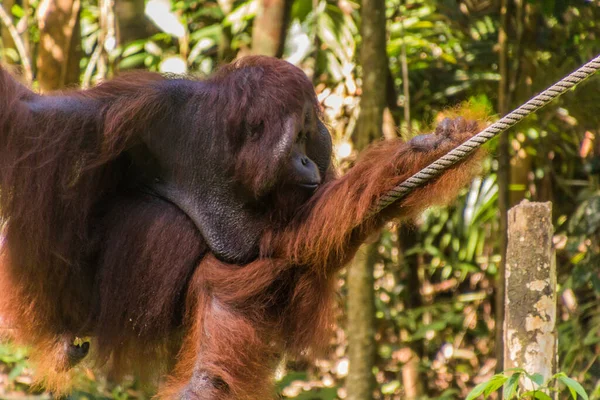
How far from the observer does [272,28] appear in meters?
3.95

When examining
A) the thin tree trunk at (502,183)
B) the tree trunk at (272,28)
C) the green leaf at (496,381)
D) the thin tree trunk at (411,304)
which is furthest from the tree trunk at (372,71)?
the green leaf at (496,381)

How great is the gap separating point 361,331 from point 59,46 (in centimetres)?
234

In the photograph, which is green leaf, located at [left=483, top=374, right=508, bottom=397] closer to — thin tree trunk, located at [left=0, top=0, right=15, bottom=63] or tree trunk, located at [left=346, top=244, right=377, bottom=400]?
tree trunk, located at [left=346, top=244, right=377, bottom=400]

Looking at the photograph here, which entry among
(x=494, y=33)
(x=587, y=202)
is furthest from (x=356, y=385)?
(x=494, y=33)

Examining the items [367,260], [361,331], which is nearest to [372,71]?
[367,260]

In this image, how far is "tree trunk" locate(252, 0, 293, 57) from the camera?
393cm

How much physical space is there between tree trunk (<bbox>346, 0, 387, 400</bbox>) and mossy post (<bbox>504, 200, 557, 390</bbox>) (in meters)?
1.13

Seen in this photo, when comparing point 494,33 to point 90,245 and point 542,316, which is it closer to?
point 542,316

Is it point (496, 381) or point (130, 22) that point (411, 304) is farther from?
point (496, 381)

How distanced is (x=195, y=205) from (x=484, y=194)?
303cm

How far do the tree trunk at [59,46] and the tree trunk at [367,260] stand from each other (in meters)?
1.70

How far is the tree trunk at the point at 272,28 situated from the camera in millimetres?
3934

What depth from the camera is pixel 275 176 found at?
97.6 inches

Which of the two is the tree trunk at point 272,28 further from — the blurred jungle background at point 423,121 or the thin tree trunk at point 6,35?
the thin tree trunk at point 6,35
